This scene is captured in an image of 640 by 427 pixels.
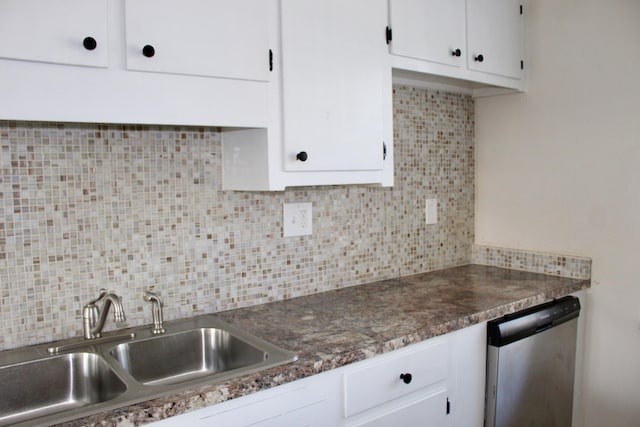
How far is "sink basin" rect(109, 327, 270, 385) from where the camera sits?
1.57 meters

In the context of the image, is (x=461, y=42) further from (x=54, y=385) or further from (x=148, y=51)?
(x=54, y=385)

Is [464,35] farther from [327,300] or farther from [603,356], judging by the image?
[603,356]

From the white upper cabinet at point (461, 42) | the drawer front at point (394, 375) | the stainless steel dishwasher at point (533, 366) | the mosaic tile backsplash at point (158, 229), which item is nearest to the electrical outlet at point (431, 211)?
the mosaic tile backsplash at point (158, 229)

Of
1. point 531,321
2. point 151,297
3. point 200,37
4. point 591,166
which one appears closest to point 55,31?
point 200,37

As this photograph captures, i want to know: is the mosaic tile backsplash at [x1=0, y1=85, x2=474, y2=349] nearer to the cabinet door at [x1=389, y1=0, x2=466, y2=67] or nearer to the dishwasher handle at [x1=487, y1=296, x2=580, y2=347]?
the cabinet door at [x1=389, y1=0, x2=466, y2=67]

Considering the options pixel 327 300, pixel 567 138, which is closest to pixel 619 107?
pixel 567 138

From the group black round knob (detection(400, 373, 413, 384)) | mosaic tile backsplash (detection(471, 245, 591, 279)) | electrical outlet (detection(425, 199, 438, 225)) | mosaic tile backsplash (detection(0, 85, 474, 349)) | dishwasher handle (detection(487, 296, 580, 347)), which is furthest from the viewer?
electrical outlet (detection(425, 199, 438, 225))

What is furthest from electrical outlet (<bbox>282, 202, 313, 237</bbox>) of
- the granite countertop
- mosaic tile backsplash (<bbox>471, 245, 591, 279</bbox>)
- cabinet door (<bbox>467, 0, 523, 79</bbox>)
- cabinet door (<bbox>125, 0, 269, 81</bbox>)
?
mosaic tile backsplash (<bbox>471, 245, 591, 279</bbox>)

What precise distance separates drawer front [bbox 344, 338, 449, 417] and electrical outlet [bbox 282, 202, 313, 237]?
2.18 feet

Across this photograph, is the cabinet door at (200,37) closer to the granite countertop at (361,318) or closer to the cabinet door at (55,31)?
the cabinet door at (55,31)

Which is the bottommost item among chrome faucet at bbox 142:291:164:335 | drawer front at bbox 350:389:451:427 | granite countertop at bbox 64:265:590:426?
drawer front at bbox 350:389:451:427

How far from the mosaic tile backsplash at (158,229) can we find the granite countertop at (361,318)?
0.40ft

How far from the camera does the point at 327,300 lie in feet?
6.72

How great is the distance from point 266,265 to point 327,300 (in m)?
0.27
